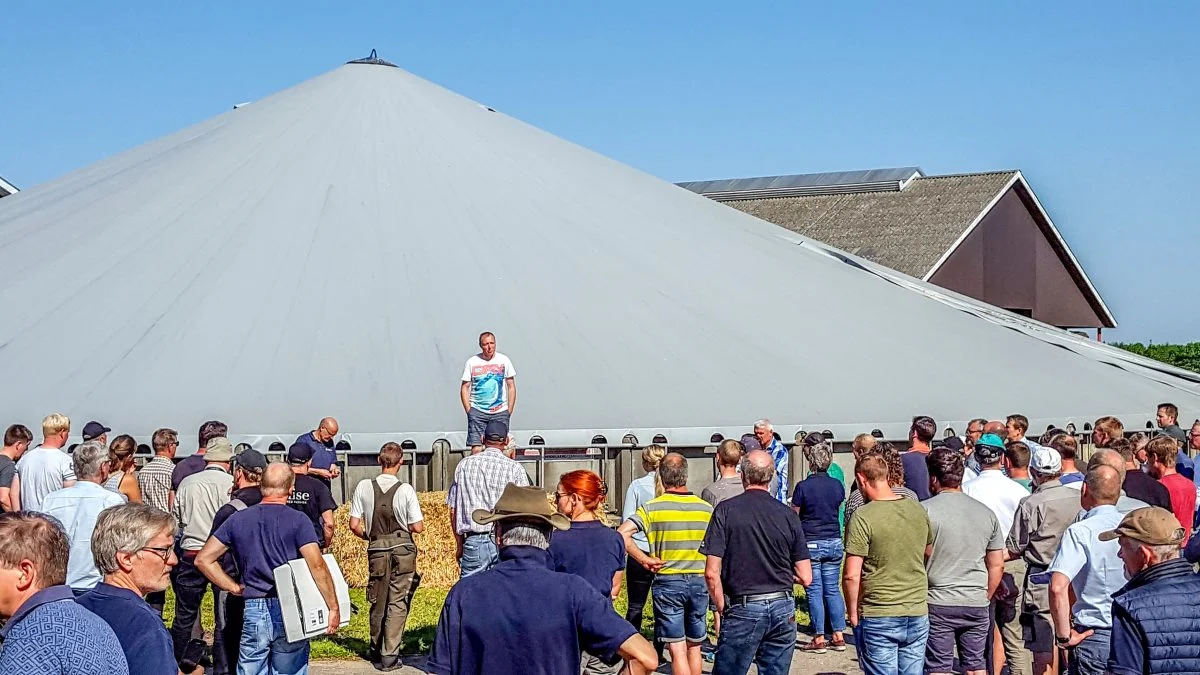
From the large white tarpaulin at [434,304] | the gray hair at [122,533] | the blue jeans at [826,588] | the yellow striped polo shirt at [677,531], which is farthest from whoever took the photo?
the large white tarpaulin at [434,304]

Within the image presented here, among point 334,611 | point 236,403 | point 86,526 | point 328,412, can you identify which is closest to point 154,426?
point 236,403

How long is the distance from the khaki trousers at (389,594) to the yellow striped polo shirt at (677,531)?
2233 mm

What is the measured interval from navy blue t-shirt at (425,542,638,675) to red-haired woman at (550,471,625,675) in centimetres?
232

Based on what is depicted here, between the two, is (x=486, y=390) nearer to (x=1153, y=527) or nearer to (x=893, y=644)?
(x=893, y=644)

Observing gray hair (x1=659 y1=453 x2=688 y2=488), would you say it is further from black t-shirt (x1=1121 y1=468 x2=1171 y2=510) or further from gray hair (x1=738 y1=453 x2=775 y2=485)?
black t-shirt (x1=1121 y1=468 x2=1171 y2=510)

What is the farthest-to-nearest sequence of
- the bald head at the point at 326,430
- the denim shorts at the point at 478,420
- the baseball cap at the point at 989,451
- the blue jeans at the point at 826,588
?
the denim shorts at the point at 478,420
the bald head at the point at 326,430
the blue jeans at the point at 826,588
the baseball cap at the point at 989,451

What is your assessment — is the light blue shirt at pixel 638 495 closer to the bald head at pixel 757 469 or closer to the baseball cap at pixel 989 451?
the bald head at pixel 757 469

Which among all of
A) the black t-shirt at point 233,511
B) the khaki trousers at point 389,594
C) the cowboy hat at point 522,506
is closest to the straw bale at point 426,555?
the khaki trousers at point 389,594

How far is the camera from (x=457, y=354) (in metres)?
14.8

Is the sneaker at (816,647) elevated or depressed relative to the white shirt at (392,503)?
depressed

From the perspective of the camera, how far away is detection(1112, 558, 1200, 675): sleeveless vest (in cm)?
430

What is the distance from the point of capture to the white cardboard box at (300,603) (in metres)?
6.20

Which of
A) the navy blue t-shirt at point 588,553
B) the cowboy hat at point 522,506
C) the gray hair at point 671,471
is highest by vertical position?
the gray hair at point 671,471

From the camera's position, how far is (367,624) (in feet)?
33.1
